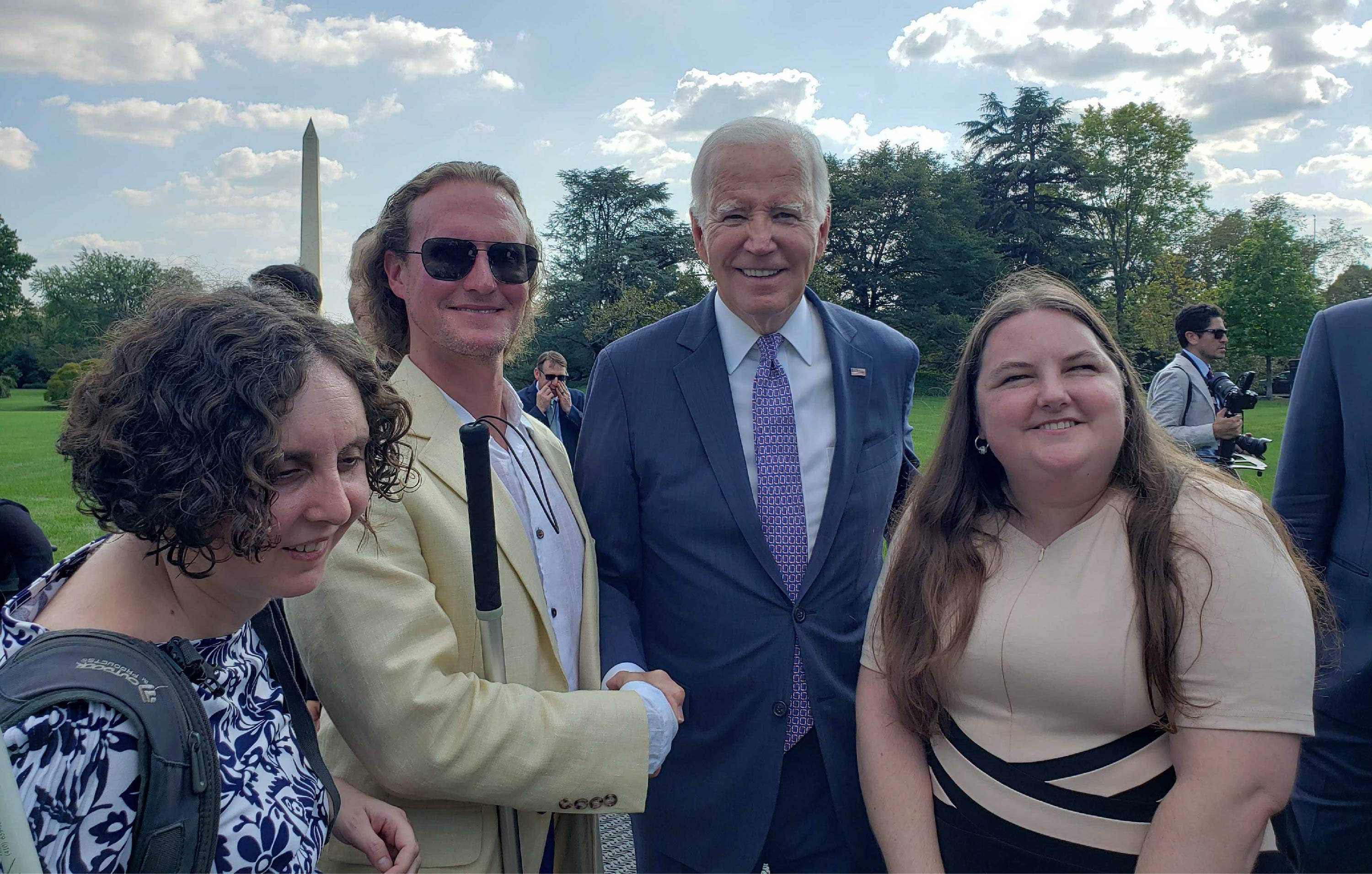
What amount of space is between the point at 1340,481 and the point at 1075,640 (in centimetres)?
129

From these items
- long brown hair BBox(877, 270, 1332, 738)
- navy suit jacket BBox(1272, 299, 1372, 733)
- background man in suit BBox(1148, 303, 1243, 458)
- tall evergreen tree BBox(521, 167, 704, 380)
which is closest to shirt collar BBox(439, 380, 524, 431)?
long brown hair BBox(877, 270, 1332, 738)

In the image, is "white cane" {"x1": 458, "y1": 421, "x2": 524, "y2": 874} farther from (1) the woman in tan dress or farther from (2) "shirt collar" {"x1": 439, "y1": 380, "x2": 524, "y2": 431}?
→ (1) the woman in tan dress

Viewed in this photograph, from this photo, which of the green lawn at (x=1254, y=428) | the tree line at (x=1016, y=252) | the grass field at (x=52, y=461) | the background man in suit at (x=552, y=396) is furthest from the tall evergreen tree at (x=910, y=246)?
the background man in suit at (x=552, y=396)

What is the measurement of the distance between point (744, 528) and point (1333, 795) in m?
1.84

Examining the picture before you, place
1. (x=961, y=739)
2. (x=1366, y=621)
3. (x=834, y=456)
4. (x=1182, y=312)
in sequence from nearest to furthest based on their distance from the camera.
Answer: (x=961, y=739)
(x=1366, y=621)
(x=834, y=456)
(x=1182, y=312)

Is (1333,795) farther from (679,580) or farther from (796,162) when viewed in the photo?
(796,162)

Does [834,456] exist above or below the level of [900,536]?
above

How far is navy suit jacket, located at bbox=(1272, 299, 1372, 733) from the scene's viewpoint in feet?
7.85

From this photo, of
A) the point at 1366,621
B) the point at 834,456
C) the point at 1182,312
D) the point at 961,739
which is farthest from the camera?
the point at 1182,312

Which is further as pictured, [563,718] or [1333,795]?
[1333,795]

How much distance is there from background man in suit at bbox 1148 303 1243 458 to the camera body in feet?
0.23

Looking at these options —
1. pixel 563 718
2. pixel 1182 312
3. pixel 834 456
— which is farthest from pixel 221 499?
pixel 1182 312

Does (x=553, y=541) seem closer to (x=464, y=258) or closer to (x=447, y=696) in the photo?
(x=447, y=696)

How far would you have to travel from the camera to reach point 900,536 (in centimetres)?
243
